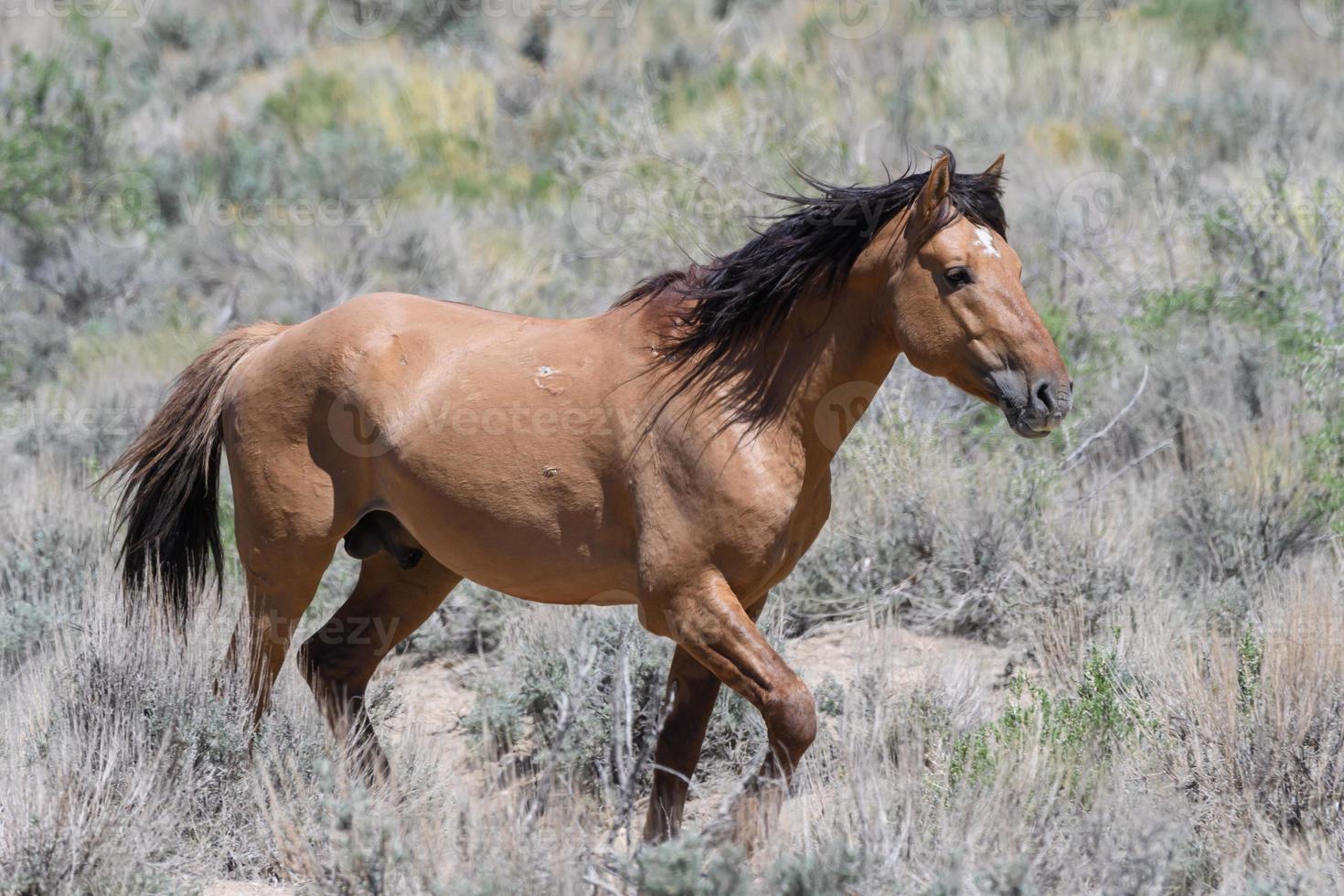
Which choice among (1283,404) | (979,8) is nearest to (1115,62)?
(979,8)

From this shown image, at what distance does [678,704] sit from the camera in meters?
4.21

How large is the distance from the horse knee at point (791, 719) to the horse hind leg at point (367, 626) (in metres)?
1.61

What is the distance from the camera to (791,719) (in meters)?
3.79

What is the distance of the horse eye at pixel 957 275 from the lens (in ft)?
12.3

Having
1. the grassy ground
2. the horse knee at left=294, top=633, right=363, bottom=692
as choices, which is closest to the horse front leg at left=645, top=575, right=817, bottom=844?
the grassy ground

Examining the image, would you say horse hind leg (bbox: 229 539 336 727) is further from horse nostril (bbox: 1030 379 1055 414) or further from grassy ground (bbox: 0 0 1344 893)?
horse nostril (bbox: 1030 379 1055 414)

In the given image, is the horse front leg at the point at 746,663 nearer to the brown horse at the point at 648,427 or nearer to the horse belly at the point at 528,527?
the brown horse at the point at 648,427

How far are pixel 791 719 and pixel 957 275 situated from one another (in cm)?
134

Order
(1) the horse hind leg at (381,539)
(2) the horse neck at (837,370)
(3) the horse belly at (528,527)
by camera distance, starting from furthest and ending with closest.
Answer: (1) the horse hind leg at (381,539) → (3) the horse belly at (528,527) → (2) the horse neck at (837,370)

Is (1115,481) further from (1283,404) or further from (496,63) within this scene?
(496,63)

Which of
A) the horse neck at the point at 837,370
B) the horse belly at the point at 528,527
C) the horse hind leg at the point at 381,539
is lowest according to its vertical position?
the horse hind leg at the point at 381,539

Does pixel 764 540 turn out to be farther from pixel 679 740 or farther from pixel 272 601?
pixel 272 601

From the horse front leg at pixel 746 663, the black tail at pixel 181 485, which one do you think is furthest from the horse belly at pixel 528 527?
the black tail at pixel 181 485

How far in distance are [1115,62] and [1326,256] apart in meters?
6.62
